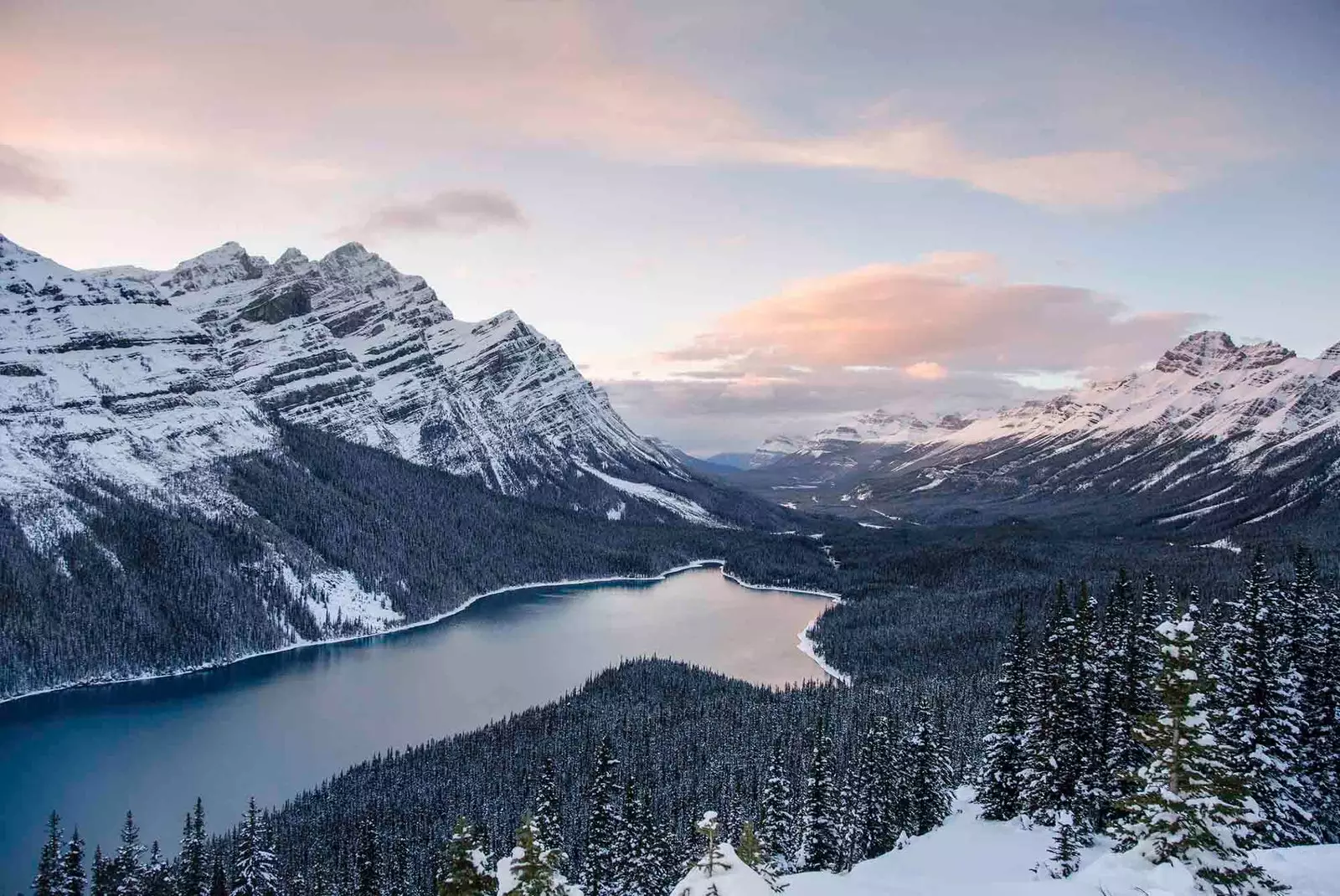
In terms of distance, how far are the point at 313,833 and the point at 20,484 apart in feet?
507

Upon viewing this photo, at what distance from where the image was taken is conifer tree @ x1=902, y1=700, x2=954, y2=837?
5859cm

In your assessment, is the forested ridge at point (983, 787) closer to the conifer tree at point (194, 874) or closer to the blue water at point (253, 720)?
the conifer tree at point (194, 874)

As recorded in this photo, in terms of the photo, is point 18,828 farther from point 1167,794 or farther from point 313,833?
point 1167,794

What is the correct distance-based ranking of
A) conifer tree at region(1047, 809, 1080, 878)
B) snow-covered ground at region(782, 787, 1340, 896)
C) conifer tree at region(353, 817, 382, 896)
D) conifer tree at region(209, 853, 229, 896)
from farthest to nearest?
conifer tree at region(209, 853, 229, 896) → conifer tree at region(353, 817, 382, 896) → conifer tree at region(1047, 809, 1080, 878) → snow-covered ground at region(782, 787, 1340, 896)

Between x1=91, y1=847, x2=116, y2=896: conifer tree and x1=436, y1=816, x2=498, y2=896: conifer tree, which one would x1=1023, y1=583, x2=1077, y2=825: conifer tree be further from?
x1=91, y1=847, x2=116, y2=896: conifer tree

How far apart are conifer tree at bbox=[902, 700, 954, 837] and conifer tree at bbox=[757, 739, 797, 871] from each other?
8.10 metres

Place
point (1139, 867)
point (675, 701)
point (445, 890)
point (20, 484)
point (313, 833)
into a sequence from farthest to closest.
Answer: point (20, 484), point (675, 701), point (313, 833), point (445, 890), point (1139, 867)

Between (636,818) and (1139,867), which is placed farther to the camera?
(636,818)

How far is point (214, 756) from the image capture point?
396 feet

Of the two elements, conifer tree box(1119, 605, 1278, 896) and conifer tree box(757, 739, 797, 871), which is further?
conifer tree box(757, 739, 797, 871)

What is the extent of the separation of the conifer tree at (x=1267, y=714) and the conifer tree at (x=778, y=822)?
2810cm

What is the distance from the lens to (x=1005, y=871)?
3978cm

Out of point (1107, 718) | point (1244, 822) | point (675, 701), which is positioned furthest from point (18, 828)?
point (1244, 822)

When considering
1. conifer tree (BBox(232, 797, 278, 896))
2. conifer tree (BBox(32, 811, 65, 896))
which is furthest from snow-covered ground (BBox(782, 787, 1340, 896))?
conifer tree (BBox(32, 811, 65, 896))
